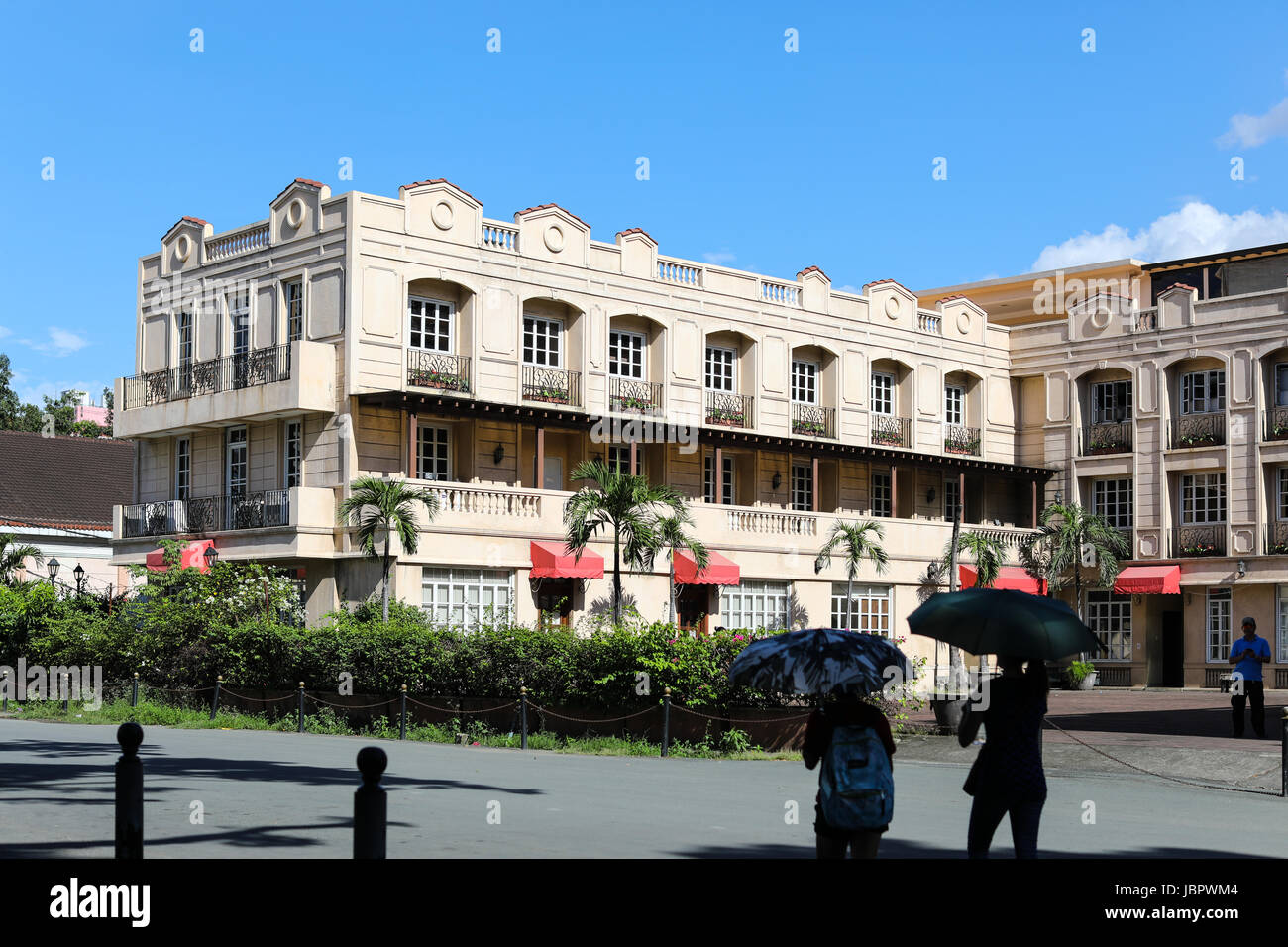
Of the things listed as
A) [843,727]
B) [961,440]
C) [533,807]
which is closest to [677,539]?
[961,440]

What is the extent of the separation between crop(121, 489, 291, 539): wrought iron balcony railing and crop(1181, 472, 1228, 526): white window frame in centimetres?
2530

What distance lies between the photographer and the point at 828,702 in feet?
28.5

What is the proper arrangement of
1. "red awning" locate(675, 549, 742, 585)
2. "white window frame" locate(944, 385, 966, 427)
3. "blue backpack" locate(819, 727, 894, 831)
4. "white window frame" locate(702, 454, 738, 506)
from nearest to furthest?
"blue backpack" locate(819, 727, 894, 831) → "red awning" locate(675, 549, 742, 585) → "white window frame" locate(702, 454, 738, 506) → "white window frame" locate(944, 385, 966, 427)

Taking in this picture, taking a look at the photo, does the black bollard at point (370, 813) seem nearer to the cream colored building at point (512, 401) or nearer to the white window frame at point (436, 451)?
the cream colored building at point (512, 401)

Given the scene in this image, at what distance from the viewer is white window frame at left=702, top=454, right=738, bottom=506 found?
139 ft

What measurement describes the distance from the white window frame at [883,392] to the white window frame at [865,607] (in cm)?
559

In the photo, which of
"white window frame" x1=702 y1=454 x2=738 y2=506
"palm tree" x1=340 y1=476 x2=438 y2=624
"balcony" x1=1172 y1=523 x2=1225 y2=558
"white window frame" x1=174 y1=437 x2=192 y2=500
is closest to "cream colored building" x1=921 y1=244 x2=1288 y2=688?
"balcony" x1=1172 y1=523 x2=1225 y2=558

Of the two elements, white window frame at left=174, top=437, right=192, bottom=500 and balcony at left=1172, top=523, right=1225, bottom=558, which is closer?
white window frame at left=174, top=437, right=192, bottom=500

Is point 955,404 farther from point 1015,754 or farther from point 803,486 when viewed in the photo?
point 1015,754

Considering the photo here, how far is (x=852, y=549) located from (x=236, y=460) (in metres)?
15.6

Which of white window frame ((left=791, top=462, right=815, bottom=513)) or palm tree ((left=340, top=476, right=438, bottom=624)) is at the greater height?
white window frame ((left=791, top=462, right=815, bottom=513))

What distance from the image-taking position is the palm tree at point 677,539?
35844 millimetres

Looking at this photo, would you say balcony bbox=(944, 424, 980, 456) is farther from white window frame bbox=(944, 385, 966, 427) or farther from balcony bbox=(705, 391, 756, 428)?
balcony bbox=(705, 391, 756, 428)
